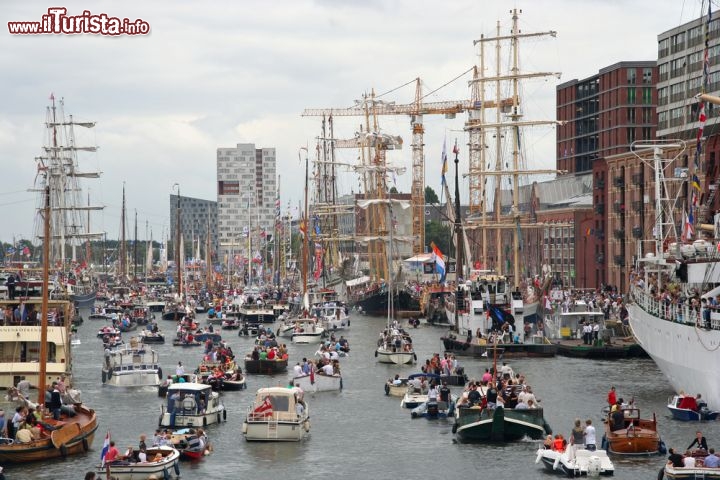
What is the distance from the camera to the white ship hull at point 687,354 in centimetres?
5591

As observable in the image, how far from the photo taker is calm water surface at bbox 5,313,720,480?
160 ft

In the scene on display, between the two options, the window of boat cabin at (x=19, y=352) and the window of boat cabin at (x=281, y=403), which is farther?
the window of boat cabin at (x=19, y=352)

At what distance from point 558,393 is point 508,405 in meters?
15.8

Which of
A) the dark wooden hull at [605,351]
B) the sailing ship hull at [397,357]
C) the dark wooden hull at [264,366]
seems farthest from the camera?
the dark wooden hull at [605,351]

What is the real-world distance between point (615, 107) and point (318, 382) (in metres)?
115

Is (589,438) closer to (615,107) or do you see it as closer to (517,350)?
(517,350)

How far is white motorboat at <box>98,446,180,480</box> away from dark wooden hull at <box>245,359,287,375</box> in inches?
1422

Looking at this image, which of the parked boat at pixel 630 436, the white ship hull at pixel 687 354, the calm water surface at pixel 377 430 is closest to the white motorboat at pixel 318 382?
the calm water surface at pixel 377 430

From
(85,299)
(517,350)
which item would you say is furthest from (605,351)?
(85,299)

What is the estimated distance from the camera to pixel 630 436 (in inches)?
1972

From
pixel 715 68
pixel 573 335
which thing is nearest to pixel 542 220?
pixel 715 68

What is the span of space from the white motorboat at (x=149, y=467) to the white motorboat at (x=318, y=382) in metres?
24.9

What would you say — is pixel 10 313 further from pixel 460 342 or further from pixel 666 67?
pixel 666 67

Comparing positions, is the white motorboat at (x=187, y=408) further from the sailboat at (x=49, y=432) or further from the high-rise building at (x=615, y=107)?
the high-rise building at (x=615, y=107)
